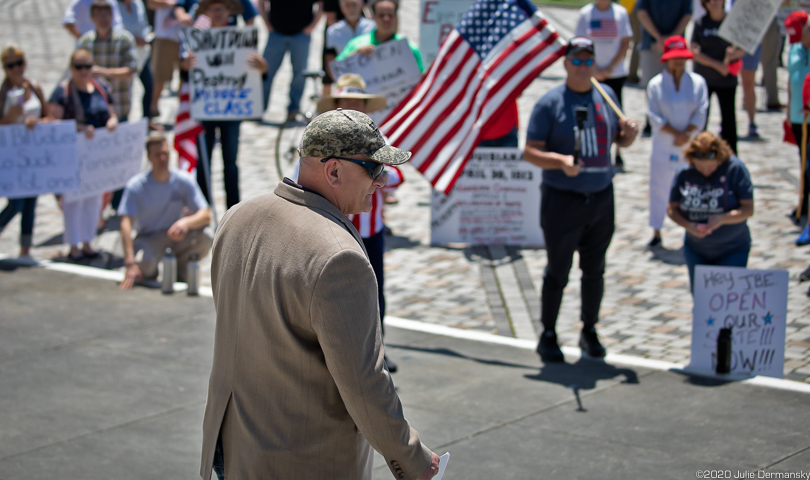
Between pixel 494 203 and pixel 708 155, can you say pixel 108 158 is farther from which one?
pixel 708 155

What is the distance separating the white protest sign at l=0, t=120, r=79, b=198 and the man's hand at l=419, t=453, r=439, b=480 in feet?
25.3

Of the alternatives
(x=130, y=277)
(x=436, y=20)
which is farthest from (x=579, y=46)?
(x=436, y=20)

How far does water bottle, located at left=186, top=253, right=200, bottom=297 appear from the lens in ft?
27.9

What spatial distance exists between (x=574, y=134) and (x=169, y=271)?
396 centimetres

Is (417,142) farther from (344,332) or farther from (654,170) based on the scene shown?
(344,332)

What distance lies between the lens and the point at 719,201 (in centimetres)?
703

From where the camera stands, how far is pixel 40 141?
9.80 meters

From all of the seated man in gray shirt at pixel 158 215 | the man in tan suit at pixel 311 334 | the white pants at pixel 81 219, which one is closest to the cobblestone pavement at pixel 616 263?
the white pants at pixel 81 219

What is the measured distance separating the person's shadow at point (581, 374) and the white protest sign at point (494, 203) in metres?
3.41

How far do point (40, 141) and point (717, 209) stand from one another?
670cm

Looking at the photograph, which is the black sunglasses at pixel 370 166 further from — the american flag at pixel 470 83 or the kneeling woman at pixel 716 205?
the kneeling woman at pixel 716 205

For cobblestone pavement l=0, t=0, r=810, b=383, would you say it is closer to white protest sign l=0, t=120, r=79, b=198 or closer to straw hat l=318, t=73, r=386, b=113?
white protest sign l=0, t=120, r=79, b=198

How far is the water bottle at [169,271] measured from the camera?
8.59 meters

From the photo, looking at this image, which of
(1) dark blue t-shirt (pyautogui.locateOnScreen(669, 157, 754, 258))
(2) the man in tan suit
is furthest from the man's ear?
(1) dark blue t-shirt (pyautogui.locateOnScreen(669, 157, 754, 258))
